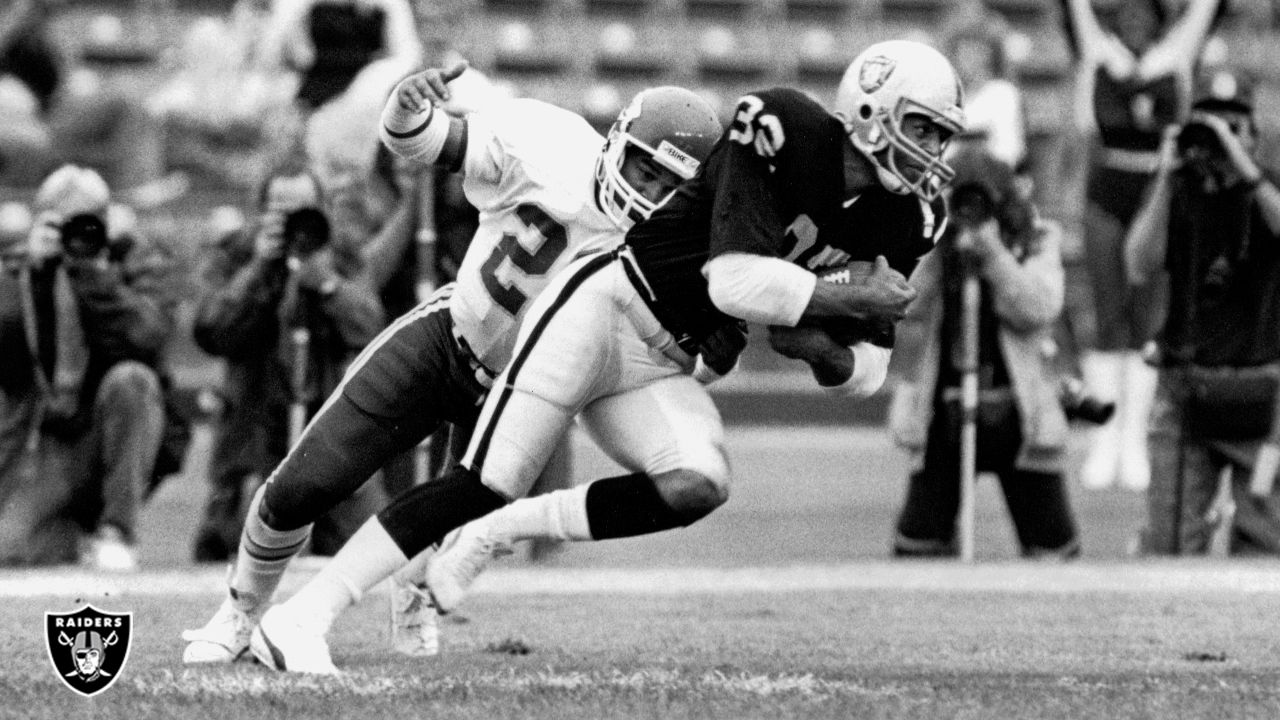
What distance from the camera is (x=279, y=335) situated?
9695mm

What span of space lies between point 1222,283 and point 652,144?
427 centimetres

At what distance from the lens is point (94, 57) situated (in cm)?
1788

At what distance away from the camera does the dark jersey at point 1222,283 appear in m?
10.0

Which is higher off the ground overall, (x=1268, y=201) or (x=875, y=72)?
(x=875, y=72)

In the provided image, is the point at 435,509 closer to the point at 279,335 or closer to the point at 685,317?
the point at 685,317

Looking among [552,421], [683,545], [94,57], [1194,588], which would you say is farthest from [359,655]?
[94,57]

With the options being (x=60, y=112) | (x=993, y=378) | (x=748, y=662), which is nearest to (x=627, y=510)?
(x=748, y=662)

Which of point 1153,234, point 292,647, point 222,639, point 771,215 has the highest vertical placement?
point 771,215

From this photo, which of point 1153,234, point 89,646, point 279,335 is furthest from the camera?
point 1153,234

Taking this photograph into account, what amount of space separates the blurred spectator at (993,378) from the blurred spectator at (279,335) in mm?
1958

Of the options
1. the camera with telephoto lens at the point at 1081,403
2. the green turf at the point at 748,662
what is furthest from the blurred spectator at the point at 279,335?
the camera with telephoto lens at the point at 1081,403

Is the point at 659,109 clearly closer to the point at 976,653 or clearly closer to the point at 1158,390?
the point at 976,653

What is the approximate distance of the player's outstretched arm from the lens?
6.28 meters

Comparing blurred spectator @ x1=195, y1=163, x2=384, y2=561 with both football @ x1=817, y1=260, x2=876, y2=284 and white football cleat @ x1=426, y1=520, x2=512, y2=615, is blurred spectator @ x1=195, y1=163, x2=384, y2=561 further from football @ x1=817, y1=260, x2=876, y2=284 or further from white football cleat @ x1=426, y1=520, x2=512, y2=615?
football @ x1=817, y1=260, x2=876, y2=284
